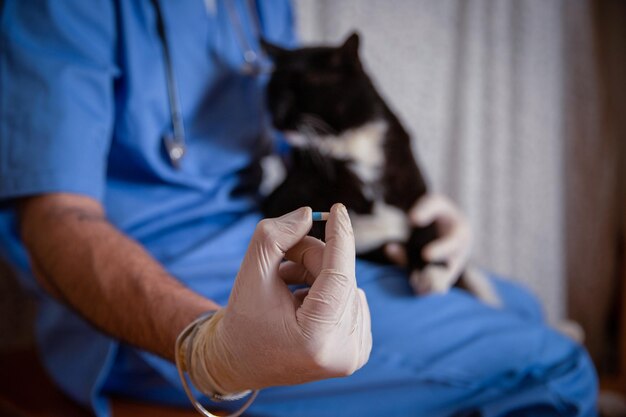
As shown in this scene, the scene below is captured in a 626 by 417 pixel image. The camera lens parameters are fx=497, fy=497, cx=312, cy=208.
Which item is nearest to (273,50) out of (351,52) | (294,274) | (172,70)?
(172,70)

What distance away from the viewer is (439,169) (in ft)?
2.66

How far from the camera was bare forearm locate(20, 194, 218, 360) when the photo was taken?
354mm

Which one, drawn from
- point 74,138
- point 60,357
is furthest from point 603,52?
point 60,357

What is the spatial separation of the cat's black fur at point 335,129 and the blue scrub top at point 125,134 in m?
0.09

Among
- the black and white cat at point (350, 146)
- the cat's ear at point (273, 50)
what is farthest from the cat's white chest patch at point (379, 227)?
the cat's ear at point (273, 50)

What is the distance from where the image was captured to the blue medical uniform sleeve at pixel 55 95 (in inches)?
19.6

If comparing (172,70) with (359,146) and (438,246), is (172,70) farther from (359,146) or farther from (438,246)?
(438,246)

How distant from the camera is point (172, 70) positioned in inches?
22.6

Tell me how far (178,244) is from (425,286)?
27cm

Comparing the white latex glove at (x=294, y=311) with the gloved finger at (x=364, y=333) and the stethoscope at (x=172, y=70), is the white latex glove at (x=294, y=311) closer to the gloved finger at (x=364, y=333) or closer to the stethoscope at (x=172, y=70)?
the gloved finger at (x=364, y=333)

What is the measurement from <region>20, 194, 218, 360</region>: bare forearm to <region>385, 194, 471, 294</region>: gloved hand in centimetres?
23

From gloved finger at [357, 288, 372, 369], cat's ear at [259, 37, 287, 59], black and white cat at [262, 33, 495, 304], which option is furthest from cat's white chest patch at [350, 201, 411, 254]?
cat's ear at [259, 37, 287, 59]

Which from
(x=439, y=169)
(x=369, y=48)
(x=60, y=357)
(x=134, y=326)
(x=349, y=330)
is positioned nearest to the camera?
(x=349, y=330)

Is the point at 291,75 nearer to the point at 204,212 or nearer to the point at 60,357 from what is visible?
the point at 204,212
